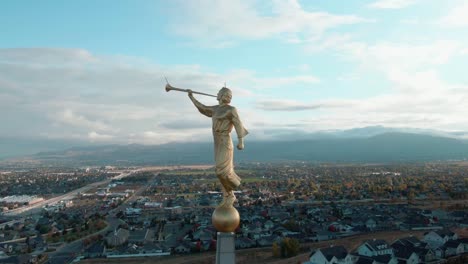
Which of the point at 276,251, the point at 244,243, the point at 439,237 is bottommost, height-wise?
the point at 244,243

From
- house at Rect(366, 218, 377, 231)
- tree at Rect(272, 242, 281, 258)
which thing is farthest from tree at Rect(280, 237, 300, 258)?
house at Rect(366, 218, 377, 231)

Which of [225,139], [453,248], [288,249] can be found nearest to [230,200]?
[225,139]

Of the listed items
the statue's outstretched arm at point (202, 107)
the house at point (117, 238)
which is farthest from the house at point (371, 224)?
the statue's outstretched arm at point (202, 107)

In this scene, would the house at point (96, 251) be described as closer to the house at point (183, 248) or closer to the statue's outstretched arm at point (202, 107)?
the house at point (183, 248)

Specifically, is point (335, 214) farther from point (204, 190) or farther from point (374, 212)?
point (204, 190)

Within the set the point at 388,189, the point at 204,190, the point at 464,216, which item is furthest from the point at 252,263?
the point at 204,190

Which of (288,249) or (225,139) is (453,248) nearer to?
(288,249)

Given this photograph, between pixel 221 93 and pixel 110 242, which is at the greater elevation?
pixel 221 93
